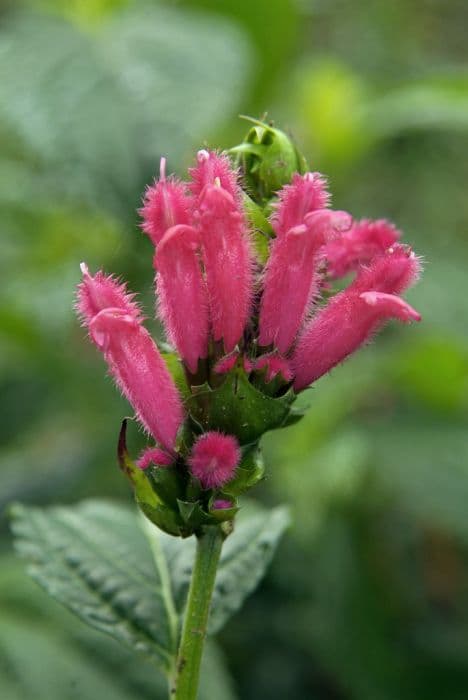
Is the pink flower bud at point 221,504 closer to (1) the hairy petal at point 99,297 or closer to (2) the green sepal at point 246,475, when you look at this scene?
(2) the green sepal at point 246,475

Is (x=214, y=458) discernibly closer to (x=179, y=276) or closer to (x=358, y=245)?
(x=179, y=276)

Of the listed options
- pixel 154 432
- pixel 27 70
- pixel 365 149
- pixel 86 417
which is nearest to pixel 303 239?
pixel 154 432

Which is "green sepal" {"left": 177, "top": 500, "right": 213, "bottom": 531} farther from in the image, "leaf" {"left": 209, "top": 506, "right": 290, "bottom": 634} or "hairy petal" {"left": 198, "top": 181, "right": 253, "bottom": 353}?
"leaf" {"left": 209, "top": 506, "right": 290, "bottom": 634}

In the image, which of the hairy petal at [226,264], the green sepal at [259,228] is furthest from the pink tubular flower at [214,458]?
the green sepal at [259,228]

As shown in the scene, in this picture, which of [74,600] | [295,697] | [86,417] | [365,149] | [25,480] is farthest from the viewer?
[365,149]

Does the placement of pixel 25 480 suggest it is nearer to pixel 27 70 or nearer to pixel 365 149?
pixel 27 70

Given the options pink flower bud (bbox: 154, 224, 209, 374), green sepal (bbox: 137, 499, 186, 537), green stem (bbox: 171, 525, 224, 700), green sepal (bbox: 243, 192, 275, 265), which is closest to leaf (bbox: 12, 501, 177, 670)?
green stem (bbox: 171, 525, 224, 700)
